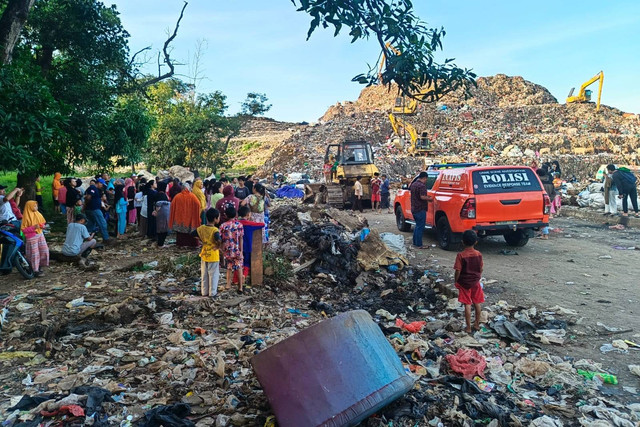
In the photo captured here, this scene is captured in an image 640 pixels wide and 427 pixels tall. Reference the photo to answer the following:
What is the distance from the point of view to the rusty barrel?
286 cm

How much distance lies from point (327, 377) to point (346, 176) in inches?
579

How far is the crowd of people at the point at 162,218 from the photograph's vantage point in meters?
6.28

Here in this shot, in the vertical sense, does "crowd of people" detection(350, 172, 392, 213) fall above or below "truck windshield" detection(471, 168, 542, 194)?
below

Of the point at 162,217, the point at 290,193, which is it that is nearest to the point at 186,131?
the point at 290,193

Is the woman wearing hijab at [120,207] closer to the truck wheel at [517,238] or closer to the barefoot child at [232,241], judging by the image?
the barefoot child at [232,241]

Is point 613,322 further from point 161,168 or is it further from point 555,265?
point 161,168


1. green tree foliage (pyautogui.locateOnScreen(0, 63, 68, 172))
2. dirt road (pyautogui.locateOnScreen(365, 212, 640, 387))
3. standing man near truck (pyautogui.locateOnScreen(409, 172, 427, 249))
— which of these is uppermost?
green tree foliage (pyautogui.locateOnScreen(0, 63, 68, 172))

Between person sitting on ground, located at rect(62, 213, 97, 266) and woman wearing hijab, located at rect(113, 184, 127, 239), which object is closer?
person sitting on ground, located at rect(62, 213, 97, 266)

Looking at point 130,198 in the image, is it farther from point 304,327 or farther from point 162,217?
point 304,327

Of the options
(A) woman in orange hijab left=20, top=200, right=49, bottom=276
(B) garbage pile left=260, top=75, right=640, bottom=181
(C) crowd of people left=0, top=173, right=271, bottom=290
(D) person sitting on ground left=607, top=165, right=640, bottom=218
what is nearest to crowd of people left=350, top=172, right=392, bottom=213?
(C) crowd of people left=0, top=173, right=271, bottom=290

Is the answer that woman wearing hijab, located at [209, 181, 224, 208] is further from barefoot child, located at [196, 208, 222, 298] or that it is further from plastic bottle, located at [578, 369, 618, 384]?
plastic bottle, located at [578, 369, 618, 384]

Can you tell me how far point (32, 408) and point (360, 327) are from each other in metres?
2.58

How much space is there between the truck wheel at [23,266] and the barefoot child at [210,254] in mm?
3337

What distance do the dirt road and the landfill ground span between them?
3 cm
